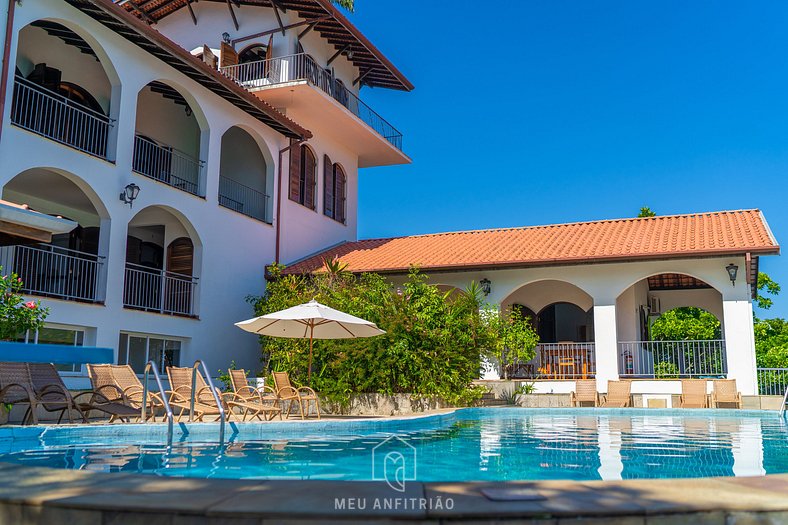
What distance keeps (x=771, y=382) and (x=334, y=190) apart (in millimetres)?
13561

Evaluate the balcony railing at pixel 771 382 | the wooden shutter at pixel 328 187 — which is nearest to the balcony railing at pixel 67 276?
the wooden shutter at pixel 328 187

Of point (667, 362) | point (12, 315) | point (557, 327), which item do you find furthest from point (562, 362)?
point (12, 315)

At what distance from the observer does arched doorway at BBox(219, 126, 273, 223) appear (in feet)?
66.6

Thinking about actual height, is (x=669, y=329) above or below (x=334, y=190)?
below

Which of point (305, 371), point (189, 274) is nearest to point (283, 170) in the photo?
point (189, 274)

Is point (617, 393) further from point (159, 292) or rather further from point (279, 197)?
point (159, 292)

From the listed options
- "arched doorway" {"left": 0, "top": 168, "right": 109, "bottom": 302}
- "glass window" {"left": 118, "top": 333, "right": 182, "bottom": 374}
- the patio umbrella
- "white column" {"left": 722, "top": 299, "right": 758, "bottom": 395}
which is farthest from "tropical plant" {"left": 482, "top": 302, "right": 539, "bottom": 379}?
"arched doorway" {"left": 0, "top": 168, "right": 109, "bottom": 302}

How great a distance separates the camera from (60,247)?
13211mm

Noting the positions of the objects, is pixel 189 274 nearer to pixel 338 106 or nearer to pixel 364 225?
pixel 338 106

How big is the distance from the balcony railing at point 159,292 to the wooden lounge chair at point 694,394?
37.2 ft

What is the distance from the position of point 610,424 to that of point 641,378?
5767 millimetres

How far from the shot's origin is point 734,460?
736cm

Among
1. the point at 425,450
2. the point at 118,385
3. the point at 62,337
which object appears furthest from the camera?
the point at 62,337

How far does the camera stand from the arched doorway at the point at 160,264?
632 inches
